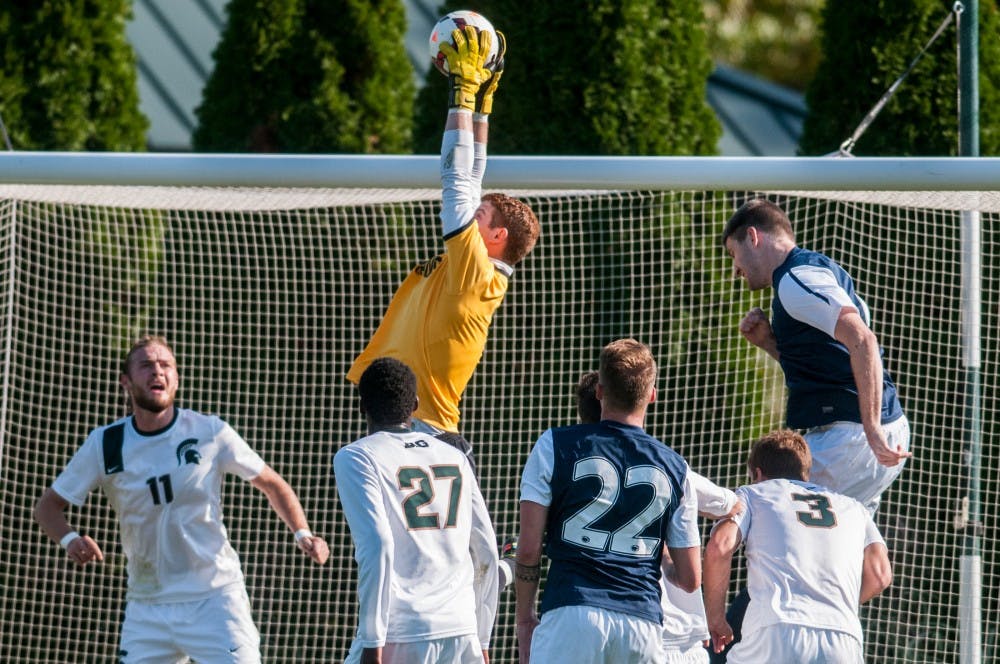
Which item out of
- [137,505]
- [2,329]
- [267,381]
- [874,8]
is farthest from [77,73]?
[874,8]

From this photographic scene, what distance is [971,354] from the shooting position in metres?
6.50

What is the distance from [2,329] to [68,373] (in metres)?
0.54

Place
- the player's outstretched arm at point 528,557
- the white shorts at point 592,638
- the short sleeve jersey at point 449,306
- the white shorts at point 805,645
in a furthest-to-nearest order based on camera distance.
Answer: the short sleeve jersey at point 449,306, the white shorts at point 805,645, the player's outstretched arm at point 528,557, the white shorts at point 592,638

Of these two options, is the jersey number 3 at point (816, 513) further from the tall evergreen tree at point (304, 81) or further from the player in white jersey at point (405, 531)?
the tall evergreen tree at point (304, 81)

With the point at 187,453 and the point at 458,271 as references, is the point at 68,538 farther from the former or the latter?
the point at 458,271

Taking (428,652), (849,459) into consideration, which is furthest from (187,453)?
(849,459)

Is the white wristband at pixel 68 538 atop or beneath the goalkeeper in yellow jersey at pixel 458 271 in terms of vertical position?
beneath

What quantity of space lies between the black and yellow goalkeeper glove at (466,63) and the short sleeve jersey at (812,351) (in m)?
1.40

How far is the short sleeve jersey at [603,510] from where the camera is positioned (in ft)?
13.9

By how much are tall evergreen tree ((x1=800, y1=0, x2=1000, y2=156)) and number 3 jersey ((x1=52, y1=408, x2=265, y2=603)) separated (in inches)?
190

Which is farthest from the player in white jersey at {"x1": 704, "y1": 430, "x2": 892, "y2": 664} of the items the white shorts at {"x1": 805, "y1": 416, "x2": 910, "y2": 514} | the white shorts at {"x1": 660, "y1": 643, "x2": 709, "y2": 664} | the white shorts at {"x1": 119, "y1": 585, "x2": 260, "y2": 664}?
the white shorts at {"x1": 119, "y1": 585, "x2": 260, "y2": 664}

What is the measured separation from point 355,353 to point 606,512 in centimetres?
388

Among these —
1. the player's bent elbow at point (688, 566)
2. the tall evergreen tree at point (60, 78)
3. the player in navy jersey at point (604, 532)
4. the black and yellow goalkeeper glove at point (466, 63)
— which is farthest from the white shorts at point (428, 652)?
the tall evergreen tree at point (60, 78)

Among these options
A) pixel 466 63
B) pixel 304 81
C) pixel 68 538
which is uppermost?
pixel 304 81
